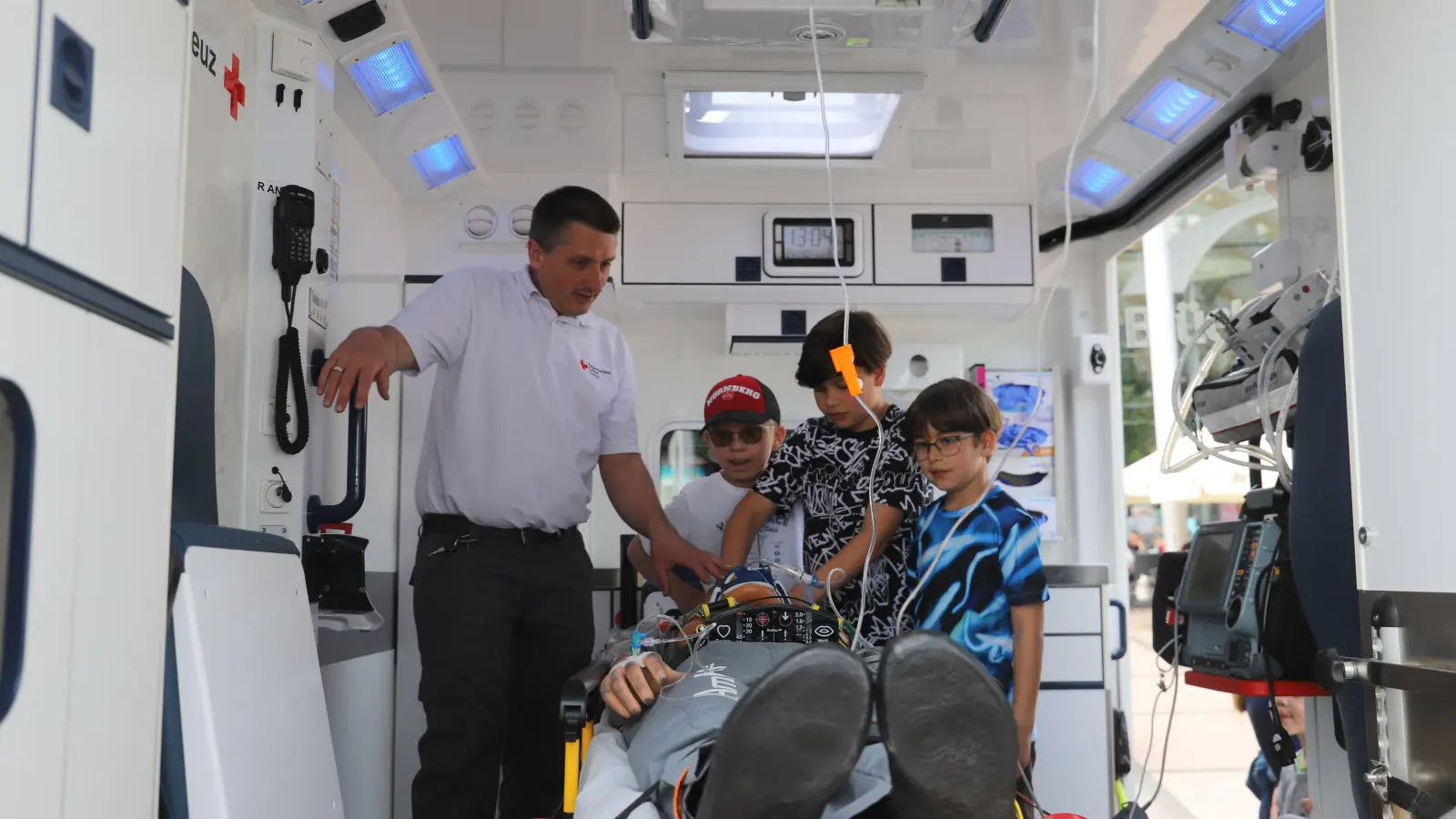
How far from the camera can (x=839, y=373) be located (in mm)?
2963

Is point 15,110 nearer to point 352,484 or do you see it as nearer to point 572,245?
point 352,484

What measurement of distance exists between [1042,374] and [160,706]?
4219 millimetres

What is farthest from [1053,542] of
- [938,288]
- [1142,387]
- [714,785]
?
[1142,387]

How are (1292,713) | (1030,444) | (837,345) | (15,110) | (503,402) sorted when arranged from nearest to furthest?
(15,110) < (837,345) < (503,402) < (1292,713) < (1030,444)

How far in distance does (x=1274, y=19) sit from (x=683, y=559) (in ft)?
7.50

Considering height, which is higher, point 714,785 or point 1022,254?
point 1022,254

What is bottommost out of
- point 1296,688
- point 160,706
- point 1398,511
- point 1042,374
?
point 1296,688

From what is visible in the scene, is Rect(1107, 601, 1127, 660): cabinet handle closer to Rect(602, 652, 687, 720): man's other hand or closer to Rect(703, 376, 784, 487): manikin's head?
Rect(703, 376, 784, 487): manikin's head

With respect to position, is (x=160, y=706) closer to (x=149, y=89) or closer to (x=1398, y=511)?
(x=149, y=89)

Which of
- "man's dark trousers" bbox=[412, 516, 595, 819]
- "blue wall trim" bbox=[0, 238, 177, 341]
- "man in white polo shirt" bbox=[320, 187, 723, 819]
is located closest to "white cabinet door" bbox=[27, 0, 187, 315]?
"blue wall trim" bbox=[0, 238, 177, 341]

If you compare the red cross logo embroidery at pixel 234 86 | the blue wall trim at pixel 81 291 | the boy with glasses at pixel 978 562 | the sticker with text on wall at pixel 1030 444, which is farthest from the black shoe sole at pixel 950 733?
the sticker with text on wall at pixel 1030 444

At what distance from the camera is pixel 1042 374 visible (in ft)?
17.1

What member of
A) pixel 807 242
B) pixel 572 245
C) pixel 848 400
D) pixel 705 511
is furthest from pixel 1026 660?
pixel 807 242

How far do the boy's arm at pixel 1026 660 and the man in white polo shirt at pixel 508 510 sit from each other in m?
0.82
